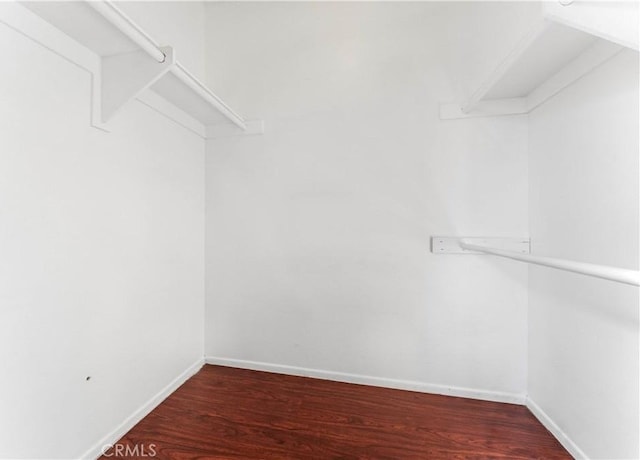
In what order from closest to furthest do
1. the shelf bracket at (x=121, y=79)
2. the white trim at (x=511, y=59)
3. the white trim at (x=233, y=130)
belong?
the white trim at (x=511, y=59)
the shelf bracket at (x=121, y=79)
the white trim at (x=233, y=130)

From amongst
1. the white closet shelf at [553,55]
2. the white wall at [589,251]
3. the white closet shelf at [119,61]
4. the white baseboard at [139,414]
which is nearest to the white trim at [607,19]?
the white closet shelf at [553,55]

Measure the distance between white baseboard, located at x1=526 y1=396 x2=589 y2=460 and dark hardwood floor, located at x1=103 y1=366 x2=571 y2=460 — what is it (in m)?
0.02

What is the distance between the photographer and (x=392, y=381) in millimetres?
1601

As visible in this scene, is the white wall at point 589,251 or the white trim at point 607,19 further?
the white wall at point 589,251

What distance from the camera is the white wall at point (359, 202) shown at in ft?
4.99

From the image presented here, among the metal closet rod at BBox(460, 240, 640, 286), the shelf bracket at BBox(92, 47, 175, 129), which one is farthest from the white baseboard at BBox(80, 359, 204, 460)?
the metal closet rod at BBox(460, 240, 640, 286)

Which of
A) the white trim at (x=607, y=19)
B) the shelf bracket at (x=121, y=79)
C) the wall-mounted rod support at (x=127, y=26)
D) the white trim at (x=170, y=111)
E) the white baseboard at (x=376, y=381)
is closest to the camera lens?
the white trim at (x=607, y=19)

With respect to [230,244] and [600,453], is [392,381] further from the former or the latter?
[230,244]

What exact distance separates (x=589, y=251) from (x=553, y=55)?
0.79 m

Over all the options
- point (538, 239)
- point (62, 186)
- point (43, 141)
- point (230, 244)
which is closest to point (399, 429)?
point (538, 239)

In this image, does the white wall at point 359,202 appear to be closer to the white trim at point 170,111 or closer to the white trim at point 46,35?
the white trim at point 170,111

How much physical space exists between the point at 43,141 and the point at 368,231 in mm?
1462

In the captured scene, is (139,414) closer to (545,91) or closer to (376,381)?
(376,381)

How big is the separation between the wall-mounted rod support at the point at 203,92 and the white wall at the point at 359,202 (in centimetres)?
15
